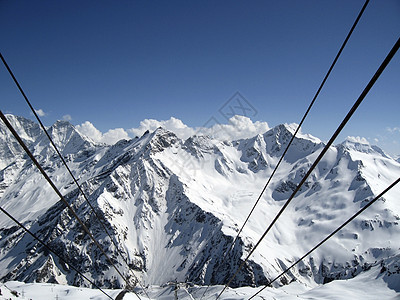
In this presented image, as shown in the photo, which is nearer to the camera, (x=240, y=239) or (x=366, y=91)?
(x=366, y=91)

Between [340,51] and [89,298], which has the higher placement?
[340,51]

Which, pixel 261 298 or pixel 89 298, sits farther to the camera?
pixel 261 298

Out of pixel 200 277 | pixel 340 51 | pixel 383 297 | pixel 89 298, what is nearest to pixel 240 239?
pixel 200 277

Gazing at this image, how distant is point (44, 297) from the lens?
5334 centimetres

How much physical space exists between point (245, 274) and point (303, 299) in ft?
386

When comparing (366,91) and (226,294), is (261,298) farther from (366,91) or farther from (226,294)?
(366,91)

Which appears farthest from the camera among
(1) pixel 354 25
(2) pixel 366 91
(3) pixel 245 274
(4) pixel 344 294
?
(3) pixel 245 274

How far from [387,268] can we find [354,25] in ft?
338

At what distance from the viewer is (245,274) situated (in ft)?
599

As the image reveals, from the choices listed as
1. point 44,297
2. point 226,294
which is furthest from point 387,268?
point 44,297

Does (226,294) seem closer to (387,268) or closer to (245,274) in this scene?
(387,268)

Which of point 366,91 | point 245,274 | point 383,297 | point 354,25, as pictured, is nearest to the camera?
point 366,91

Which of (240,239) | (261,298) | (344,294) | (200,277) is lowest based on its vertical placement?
(200,277)

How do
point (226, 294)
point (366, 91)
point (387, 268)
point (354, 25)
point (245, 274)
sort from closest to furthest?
point (366, 91), point (354, 25), point (387, 268), point (226, 294), point (245, 274)
